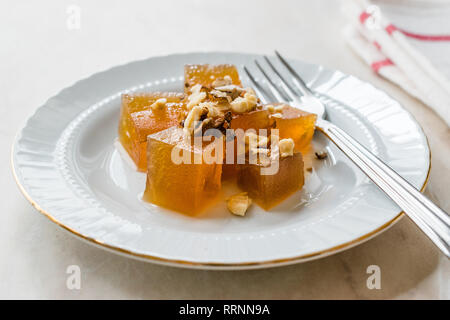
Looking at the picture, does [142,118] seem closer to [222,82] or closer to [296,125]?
[222,82]

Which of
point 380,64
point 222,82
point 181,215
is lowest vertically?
point 181,215

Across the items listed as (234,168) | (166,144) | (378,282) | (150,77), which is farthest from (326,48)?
(378,282)

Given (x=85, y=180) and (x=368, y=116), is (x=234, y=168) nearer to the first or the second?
(x=85, y=180)

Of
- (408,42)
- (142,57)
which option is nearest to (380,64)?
(408,42)

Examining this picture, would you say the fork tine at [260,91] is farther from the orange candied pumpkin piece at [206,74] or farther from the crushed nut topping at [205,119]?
the crushed nut topping at [205,119]

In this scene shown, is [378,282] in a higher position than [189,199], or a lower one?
lower

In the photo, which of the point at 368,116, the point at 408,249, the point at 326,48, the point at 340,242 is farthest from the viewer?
the point at 326,48

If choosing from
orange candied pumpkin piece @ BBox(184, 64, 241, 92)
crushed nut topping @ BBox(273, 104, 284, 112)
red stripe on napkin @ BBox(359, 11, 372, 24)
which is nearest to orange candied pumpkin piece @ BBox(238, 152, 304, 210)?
crushed nut topping @ BBox(273, 104, 284, 112)
